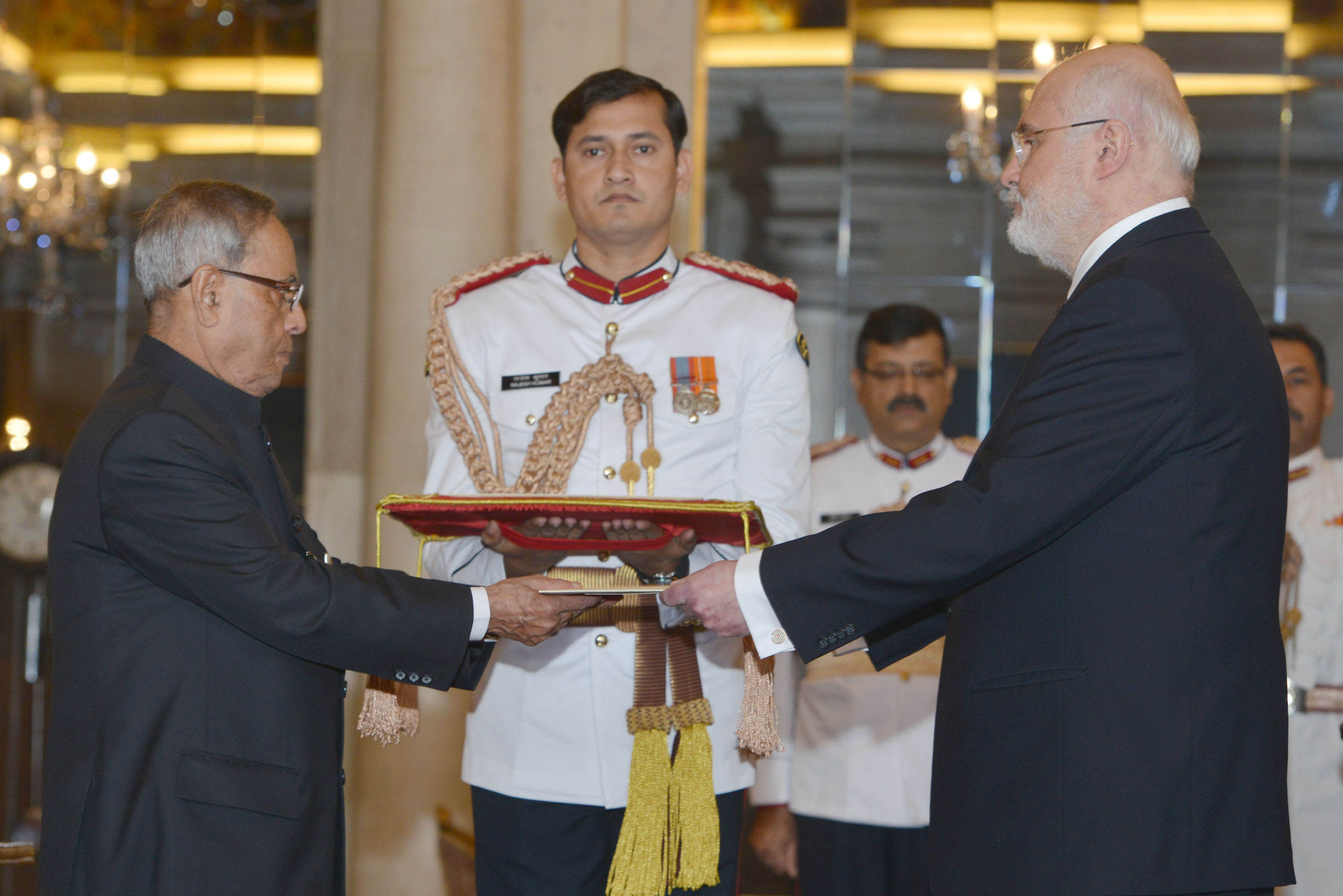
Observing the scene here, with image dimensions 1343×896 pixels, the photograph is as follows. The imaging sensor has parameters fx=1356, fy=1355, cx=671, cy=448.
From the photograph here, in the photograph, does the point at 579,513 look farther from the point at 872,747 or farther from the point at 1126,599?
the point at 872,747

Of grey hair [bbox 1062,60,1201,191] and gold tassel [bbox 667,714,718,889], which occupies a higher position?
grey hair [bbox 1062,60,1201,191]

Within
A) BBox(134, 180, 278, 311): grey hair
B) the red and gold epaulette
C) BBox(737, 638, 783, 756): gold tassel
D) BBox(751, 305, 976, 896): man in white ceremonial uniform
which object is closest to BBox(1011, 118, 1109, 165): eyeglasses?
the red and gold epaulette

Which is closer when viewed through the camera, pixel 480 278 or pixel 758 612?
pixel 758 612

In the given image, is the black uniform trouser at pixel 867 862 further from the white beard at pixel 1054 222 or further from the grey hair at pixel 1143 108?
the grey hair at pixel 1143 108

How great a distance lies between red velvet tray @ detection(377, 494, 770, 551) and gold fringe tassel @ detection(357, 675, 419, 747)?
318mm

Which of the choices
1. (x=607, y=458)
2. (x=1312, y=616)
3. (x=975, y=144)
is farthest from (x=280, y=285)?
(x=975, y=144)

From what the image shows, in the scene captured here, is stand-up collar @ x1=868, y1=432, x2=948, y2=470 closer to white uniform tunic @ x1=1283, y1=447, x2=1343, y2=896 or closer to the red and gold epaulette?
white uniform tunic @ x1=1283, y1=447, x2=1343, y2=896

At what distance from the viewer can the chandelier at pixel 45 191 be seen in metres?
7.43

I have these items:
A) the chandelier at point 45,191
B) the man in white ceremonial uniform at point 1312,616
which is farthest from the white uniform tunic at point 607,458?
the chandelier at point 45,191

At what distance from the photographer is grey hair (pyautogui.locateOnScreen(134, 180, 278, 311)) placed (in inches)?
96.1

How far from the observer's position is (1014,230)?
101 inches

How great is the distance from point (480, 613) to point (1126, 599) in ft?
3.76

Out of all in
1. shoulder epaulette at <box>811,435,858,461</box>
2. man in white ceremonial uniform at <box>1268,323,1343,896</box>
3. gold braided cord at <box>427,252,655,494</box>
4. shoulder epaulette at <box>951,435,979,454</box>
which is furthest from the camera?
shoulder epaulette at <box>811,435,858,461</box>

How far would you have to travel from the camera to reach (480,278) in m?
3.16
